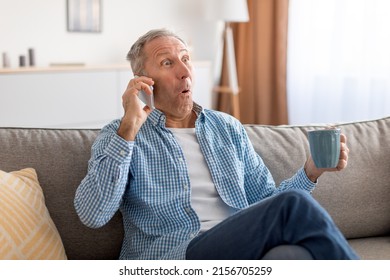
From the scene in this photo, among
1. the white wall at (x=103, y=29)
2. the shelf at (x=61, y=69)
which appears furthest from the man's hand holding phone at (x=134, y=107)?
the white wall at (x=103, y=29)

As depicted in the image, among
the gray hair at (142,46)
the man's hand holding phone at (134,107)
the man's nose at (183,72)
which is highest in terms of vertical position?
the gray hair at (142,46)

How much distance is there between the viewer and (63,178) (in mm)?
2051

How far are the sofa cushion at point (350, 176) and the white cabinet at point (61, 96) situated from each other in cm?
221

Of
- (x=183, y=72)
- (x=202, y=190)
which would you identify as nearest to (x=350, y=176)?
(x=202, y=190)

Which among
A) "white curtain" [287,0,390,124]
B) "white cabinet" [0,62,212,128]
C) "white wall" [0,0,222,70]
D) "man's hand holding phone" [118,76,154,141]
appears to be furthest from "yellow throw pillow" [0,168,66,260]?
"white curtain" [287,0,390,124]

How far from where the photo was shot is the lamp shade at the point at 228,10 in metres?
5.18

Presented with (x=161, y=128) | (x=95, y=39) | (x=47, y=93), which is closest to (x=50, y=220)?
(x=161, y=128)

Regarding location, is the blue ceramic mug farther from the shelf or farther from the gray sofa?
the shelf

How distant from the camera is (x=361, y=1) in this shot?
4.77 meters

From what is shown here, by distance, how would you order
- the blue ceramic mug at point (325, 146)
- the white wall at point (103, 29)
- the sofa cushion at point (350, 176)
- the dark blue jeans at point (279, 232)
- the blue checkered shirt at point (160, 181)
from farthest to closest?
1. the white wall at point (103, 29)
2. the sofa cushion at point (350, 176)
3. the blue checkered shirt at point (160, 181)
4. the blue ceramic mug at point (325, 146)
5. the dark blue jeans at point (279, 232)

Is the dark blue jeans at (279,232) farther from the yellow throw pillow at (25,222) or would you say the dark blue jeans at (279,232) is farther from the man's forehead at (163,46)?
the man's forehead at (163,46)

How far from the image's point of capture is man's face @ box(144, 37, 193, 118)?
6.98 ft

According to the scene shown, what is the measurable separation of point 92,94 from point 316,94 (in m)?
1.83

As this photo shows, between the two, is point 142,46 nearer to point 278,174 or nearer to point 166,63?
point 166,63
